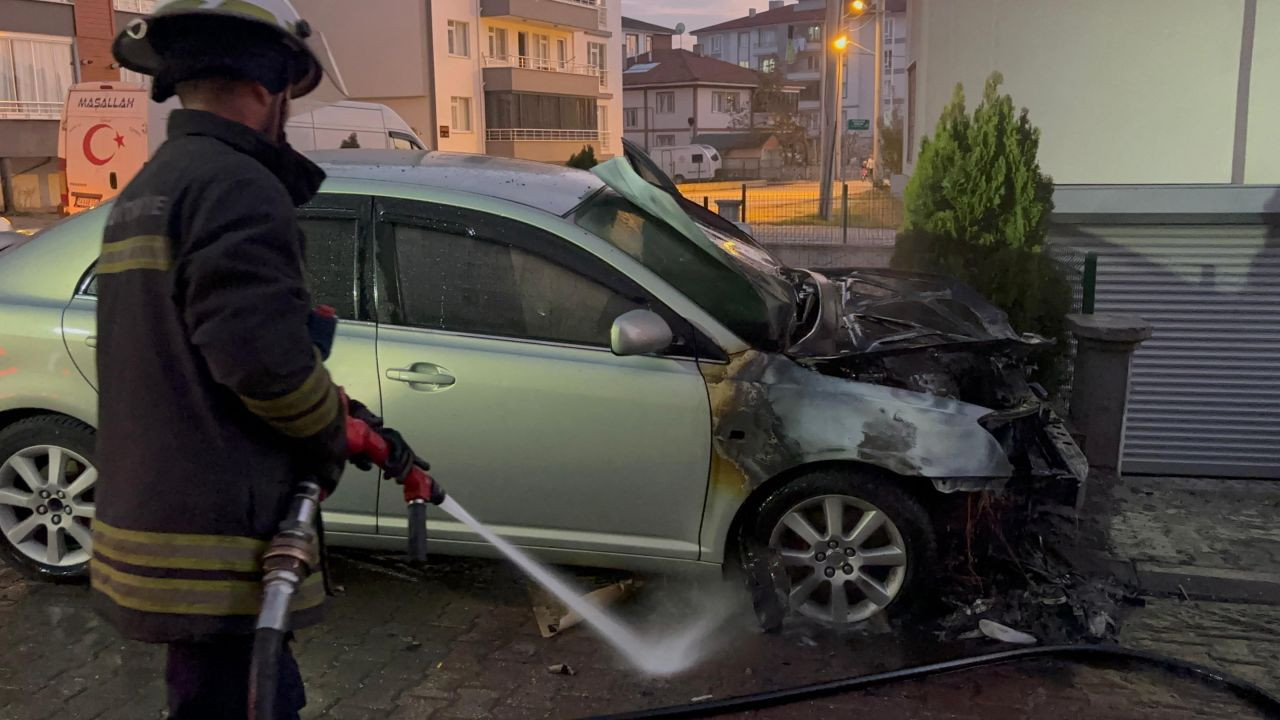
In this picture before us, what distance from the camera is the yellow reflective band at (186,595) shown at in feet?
6.89

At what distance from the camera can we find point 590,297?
4.06 m

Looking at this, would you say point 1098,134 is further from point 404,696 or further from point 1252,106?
point 404,696

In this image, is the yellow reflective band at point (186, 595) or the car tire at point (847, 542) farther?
the car tire at point (847, 542)

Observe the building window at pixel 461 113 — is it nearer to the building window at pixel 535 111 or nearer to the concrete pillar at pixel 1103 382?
the building window at pixel 535 111

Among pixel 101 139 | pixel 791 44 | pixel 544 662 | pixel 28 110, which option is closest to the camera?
pixel 544 662

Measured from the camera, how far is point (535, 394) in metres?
3.99

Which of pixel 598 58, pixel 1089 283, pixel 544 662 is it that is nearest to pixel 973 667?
pixel 544 662

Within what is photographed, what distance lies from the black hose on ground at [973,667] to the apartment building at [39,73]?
30.0m

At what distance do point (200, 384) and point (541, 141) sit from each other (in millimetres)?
44179

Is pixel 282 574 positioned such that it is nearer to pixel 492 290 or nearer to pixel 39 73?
pixel 492 290

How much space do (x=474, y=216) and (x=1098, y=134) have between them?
5.61 meters

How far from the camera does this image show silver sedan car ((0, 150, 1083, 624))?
3.97 metres

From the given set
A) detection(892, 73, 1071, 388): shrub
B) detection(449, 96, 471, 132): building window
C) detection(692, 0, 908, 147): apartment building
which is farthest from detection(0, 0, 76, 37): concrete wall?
detection(692, 0, 908, 147): apartment building

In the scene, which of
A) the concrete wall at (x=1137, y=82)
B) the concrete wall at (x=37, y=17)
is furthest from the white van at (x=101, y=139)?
the concrete wall at (x=37, y=17)
